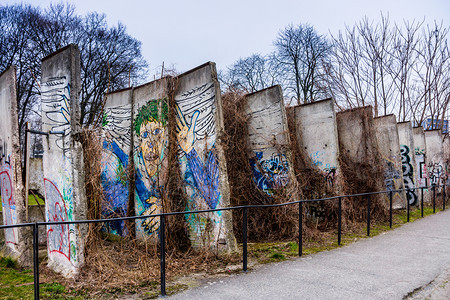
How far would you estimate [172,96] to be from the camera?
7.44 m

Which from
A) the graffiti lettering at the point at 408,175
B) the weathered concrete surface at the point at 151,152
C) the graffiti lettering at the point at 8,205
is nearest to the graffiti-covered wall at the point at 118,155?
the weathered concrete surface at the point at 151,152

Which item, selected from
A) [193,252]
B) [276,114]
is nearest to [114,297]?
[193,252]

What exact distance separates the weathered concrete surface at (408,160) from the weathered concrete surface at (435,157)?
3952 mm

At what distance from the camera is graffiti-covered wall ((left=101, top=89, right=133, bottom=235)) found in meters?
8.05

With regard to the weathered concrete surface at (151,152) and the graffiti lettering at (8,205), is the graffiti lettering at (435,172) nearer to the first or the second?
the weathered concrete surface at (151,152)

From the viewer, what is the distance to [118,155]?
Answer: 8.30 m

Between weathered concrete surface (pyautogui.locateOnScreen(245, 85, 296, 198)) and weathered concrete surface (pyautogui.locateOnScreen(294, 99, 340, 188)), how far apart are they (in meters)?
1.82

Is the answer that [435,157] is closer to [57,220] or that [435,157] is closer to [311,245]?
[311,245]

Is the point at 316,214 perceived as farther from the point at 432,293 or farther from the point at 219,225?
the point at 432,293

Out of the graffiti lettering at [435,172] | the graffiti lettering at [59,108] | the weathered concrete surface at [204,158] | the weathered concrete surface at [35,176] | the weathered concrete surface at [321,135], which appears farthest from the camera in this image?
the graffiti lettering at [435,172]

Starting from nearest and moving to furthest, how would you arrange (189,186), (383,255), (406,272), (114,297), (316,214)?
1. (114,297)
2. (406,272)
3. (383,255)
4. (189,186)
5. (316,214)

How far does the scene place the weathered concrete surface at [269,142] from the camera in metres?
8.46

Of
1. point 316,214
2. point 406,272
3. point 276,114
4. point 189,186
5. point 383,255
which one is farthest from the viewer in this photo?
point 316,214

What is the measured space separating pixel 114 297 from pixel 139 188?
337cm
